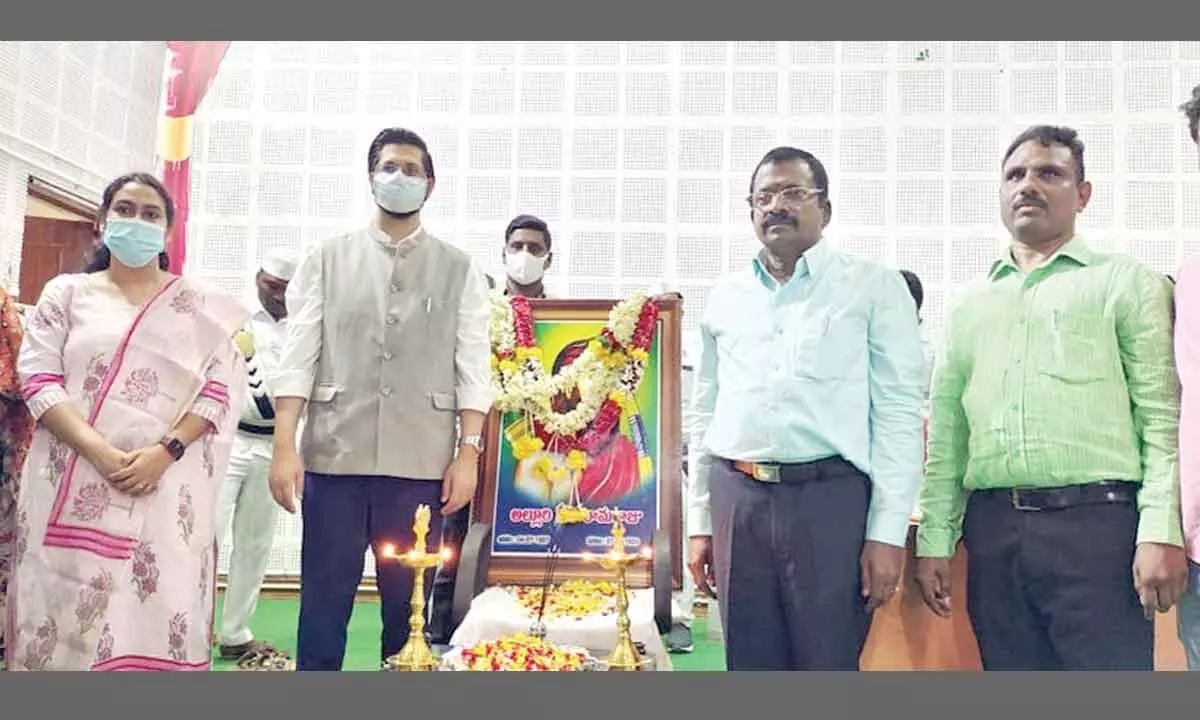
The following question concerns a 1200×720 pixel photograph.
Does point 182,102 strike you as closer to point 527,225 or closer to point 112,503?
point 527,225

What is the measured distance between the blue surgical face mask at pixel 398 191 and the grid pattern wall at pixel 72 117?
131 cm

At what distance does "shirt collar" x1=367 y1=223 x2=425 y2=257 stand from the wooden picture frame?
737 millimetres

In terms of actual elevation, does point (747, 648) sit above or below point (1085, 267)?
below

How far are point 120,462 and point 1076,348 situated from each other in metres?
2.32

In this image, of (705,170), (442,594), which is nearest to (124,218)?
(442,594)

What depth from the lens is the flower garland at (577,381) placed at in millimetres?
3162

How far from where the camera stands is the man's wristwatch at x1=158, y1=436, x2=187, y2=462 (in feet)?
8.20

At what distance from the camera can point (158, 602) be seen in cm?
251

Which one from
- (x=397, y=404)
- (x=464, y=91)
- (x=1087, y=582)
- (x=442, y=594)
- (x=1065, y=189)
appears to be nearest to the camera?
(x=1087, y=582)

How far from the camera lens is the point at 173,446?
2.51m

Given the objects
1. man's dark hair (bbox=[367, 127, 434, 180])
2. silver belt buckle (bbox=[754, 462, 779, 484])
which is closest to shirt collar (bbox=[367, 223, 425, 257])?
man's dark hair (bbox=[367, 127, 434, 180])

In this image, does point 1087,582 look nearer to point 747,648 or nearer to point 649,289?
point 747,648

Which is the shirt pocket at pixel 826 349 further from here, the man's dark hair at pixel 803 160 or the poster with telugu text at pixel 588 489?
the poster with telugu text at pixel 588 489

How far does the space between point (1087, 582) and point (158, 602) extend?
7.34 feet
